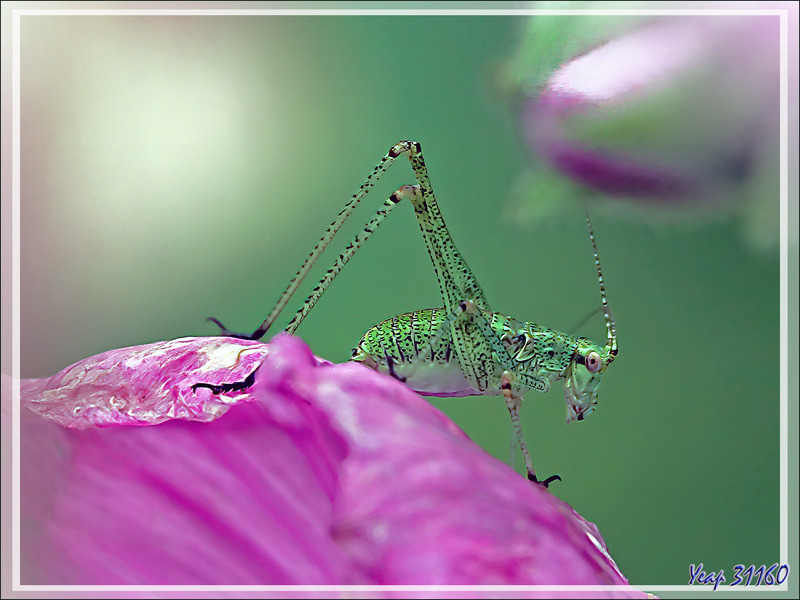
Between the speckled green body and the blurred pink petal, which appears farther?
the speckled green body

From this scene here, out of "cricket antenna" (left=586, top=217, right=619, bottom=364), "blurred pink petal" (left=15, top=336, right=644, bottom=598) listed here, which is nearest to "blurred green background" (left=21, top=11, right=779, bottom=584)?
"cricket antenna" (left=586, top=217, right=619, bottom=364)

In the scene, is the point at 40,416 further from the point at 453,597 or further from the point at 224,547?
the point at 453,597

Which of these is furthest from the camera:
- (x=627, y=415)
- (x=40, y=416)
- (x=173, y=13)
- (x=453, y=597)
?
(x=627, y=415)

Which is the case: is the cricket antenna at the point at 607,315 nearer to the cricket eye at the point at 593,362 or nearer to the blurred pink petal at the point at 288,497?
the cricket eye at the point at 593,362

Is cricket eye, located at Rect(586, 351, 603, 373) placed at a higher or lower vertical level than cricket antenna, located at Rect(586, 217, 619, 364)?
lower

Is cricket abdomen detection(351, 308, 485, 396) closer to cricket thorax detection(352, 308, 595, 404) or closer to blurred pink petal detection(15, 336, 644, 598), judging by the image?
cricket thorax detection(352, 308, 595, 404)

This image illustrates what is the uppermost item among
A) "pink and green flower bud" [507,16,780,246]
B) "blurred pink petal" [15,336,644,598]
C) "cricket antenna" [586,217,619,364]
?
"pink and green flower bud" [507,16,780,246]

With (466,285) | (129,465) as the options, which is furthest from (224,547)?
(466,285)
